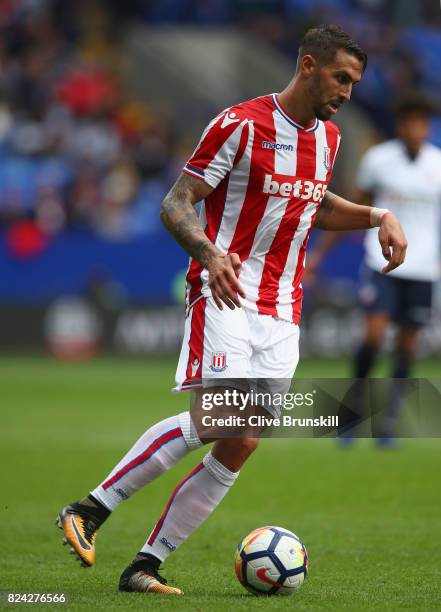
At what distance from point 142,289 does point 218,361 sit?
510 inches

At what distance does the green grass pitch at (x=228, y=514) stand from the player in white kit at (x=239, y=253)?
13.2 inches

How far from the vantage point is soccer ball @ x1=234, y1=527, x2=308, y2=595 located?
446cm

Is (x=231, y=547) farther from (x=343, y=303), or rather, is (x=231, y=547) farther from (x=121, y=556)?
(x=343, y=303)

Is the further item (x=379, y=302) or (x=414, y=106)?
(x=379, y=302)

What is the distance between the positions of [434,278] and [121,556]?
181 inches

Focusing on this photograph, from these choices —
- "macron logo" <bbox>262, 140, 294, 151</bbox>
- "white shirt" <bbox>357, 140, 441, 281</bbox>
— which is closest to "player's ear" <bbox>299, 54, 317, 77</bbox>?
"macron logo" <bbox>262, 140, 294, 151</bbox>

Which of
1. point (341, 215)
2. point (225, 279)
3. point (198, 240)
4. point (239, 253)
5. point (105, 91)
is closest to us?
point (225, 279)

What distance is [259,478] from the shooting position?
26.2 ft

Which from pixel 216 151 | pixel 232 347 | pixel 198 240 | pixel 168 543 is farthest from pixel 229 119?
pixel 168 543

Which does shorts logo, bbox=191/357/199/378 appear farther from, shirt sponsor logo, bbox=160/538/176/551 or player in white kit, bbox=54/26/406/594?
shirt sponsor logo, bbox=160/538/176/551

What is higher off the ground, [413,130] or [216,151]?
[413,130]

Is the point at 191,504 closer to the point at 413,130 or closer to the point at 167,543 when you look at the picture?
the point at 167,543

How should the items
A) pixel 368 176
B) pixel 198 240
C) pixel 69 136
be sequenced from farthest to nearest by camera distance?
pixel 69 136 → pixel 368 176 → pixel 198 240

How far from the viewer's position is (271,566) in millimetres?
4465
